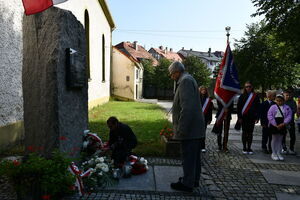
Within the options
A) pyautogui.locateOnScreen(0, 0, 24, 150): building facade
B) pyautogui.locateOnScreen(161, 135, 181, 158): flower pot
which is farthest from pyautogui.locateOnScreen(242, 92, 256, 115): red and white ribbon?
pyautogui.locateOnScreen(0, 0, 24, 150): building facade

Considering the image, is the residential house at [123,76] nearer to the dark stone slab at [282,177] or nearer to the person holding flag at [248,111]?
the person holding flag at [248,111]

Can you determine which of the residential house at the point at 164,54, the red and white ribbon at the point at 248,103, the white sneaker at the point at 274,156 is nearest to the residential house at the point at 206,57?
the residential house at the point at 164,54

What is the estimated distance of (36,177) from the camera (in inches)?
125

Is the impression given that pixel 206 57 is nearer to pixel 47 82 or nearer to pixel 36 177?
pixel 47 82

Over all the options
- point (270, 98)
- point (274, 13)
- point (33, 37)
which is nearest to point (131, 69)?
point (274, 13)

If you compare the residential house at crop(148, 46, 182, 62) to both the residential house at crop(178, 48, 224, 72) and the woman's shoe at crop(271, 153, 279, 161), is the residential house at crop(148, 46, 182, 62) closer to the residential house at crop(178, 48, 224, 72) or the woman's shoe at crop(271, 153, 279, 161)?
the residential house at crop(178, 48, 224, 72)

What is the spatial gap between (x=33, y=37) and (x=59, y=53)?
57cm

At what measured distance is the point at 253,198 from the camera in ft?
12.8

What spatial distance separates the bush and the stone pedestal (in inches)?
25.6

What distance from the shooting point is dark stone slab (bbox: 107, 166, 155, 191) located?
4035mm

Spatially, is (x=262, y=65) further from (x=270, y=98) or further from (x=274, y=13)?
(x=270, y=98)

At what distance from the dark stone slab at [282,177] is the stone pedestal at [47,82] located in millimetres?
3545

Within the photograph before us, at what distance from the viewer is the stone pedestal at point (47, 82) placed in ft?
12.8

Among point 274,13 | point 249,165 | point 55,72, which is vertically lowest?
point 249,165
